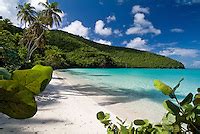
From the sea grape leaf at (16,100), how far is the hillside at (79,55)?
9126 millimetres

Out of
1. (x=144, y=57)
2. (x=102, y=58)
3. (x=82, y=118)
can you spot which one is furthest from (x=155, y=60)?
(x=82, y=118)

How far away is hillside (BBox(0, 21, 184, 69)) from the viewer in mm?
39822

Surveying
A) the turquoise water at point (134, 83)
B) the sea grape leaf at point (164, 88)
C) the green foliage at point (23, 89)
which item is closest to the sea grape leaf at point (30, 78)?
the green foliage at point (23, 89)

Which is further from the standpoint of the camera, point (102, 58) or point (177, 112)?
point (102, 58)

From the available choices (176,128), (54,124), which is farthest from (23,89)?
(54,124)

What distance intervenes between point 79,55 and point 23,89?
79.3 m

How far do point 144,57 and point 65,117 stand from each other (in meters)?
116

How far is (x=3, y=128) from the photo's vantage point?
18.8ft

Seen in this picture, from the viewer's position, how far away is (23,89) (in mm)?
329

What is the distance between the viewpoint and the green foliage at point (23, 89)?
12.6 inches

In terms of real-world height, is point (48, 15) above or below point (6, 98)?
above

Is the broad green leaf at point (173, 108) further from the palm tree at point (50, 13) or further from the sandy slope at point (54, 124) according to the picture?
the palm tree at point (50, 13)

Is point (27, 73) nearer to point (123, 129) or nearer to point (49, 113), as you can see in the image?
point (123, 129)

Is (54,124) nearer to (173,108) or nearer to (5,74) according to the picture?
(173,108)
